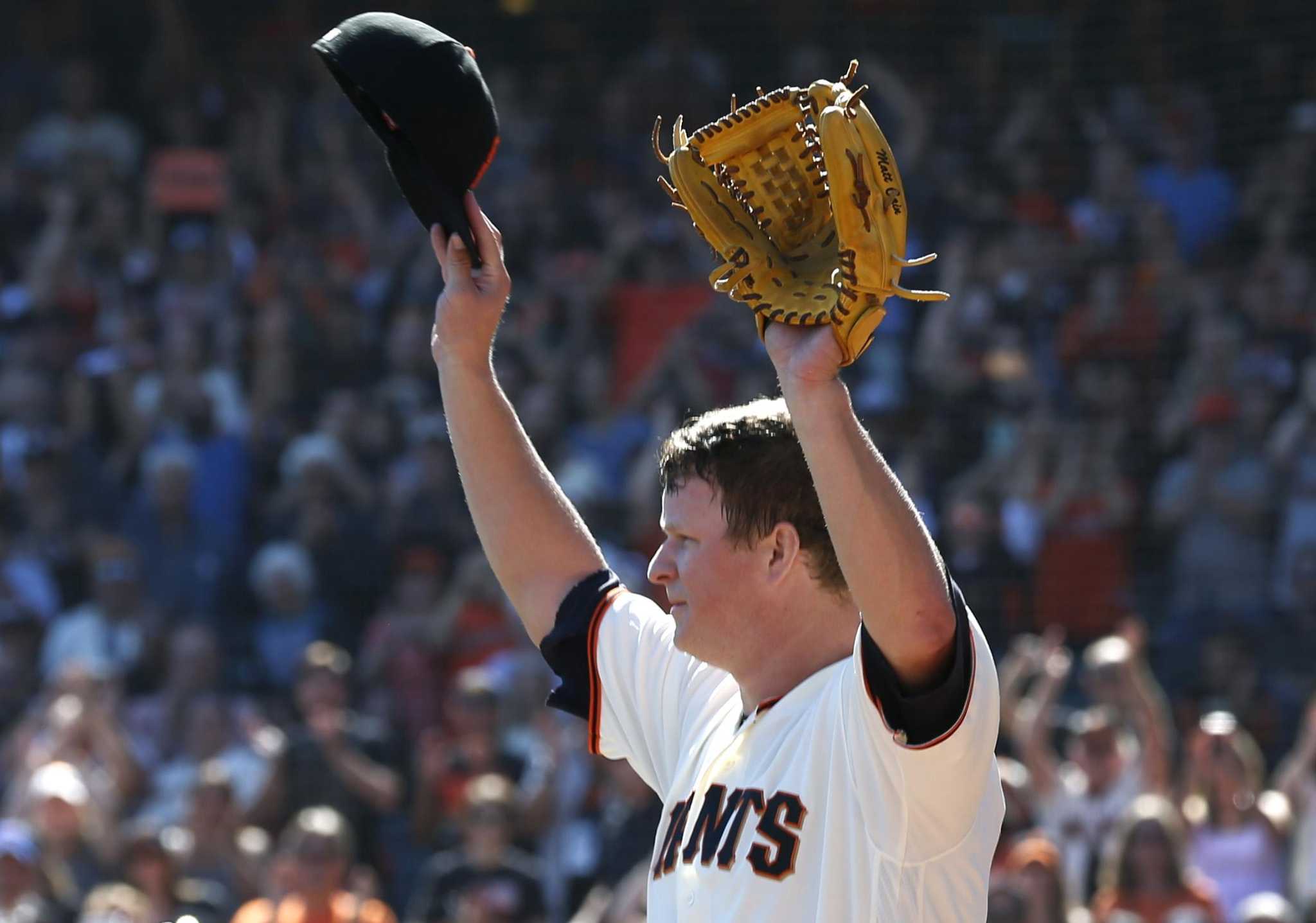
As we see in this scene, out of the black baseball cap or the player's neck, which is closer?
the player's neck

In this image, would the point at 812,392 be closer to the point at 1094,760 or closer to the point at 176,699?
the point at 1094,760

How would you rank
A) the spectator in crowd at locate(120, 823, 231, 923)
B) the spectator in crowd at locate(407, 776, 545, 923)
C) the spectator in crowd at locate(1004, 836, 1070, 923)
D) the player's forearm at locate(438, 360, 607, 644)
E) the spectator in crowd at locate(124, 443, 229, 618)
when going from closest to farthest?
the player's forearm at locate(438, 360, 607, 644) → the spectator in crowd at locate(1004, 836, 1070, 923) → the spectator in crowd at locate(407, 776, 545, 923) → the spectator in crowd at locate(120, 823, 231, 923) → the spectator in crowd at locate(124, 443, 229, 618)

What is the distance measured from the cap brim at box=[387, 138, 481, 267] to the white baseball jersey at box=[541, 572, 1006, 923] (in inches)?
20.7

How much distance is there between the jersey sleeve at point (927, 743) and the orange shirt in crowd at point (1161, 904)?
3348 mm

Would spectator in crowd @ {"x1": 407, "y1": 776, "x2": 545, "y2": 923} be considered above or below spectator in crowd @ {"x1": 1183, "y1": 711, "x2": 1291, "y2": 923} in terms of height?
above

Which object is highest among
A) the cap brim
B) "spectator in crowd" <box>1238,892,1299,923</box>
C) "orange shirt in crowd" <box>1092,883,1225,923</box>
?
the cap brim

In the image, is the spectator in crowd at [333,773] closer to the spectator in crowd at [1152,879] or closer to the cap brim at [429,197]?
the spectator in crowd at [1152,879]

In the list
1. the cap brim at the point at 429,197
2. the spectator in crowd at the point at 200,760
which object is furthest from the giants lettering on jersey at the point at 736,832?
the spectator in crowd at the point at 200,760

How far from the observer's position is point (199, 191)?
10078 millimetres

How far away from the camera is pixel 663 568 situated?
234cm

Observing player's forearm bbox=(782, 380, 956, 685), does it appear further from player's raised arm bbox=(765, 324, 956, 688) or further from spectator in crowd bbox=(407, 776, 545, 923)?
spectator in crowd bbox=(407, 776, 545, 923)

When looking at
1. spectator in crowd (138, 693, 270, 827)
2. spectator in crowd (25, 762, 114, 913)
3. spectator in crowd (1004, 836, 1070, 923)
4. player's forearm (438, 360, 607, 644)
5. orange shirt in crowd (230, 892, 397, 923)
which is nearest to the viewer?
player's forearm (438, 360, 607, 644)

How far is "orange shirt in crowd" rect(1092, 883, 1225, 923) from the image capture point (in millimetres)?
5082

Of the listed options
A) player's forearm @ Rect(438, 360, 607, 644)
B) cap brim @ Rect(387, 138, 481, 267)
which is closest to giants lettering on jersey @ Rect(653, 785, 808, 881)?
player's forearm @ Rect(438, 360, 607, 644)
